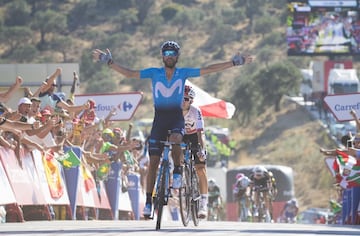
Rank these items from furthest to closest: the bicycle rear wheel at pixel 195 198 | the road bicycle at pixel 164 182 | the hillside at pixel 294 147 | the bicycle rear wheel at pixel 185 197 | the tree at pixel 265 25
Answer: the tree at pixel 265 25, the hillside at pixel 294 147, the bicycle rear wheel at pixel 195 198, the bicycle rear wheel at pixel 185 197, the road bicycle at pixel 164 182

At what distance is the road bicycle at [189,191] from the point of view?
15.6 m

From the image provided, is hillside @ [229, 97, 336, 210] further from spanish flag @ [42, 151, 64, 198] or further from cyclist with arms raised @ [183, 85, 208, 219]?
cyclist with arms raised @ [183, 85, 208, 219]

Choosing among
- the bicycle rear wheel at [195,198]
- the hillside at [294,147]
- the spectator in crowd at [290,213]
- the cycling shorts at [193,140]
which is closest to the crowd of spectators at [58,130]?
the cycling shorts at [193,140]

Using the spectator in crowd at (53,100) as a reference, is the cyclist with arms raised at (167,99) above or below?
below

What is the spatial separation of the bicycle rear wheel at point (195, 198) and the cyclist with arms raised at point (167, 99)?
0.71 m

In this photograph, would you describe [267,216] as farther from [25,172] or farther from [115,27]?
[115,27]

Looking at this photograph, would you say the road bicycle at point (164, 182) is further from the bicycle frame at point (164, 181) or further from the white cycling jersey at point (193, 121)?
the white cycling jersey at point (193, 121)

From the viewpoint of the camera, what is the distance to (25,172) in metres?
19.0

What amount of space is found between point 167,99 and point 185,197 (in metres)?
1.39

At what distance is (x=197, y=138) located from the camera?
53.8ft

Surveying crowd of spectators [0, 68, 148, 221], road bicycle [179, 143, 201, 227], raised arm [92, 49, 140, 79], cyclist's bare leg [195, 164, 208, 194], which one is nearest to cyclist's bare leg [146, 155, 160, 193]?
road bicycle [179, 143, 201, 227]

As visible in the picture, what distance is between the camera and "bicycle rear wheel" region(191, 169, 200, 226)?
15.8 meters

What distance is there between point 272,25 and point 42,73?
3695 inches

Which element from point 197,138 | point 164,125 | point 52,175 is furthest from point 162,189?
point 52,175
